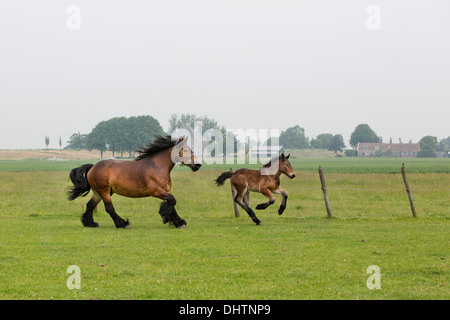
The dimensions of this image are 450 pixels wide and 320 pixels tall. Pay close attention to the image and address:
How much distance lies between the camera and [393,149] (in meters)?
185

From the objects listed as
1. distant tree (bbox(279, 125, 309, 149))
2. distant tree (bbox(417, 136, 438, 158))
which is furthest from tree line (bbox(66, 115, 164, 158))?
distant tree (bbox(417, 136, 438, 158))

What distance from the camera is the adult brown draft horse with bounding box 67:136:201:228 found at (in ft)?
45.8

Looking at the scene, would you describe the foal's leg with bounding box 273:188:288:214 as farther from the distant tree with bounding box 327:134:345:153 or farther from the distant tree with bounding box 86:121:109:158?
the distant tree with bounding box 327:134:345:153

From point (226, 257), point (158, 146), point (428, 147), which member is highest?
point (158, 146)

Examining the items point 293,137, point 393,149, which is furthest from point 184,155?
point 393,149

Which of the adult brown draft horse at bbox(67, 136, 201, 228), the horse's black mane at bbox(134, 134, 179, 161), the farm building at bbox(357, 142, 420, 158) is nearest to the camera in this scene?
the adult brown draft horse at bbox(67, 136, 201, 228)

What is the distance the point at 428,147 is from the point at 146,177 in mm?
188602

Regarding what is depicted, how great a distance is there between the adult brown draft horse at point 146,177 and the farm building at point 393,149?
176 metres

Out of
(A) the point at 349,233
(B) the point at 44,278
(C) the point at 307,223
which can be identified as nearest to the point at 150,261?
(B) the point at 44,278

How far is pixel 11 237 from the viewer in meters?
12.4

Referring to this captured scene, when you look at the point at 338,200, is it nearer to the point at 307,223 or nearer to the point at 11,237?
the point at 307,223

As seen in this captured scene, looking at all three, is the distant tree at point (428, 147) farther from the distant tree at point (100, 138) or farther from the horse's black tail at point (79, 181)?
the horse's black tail at point (79, 181)

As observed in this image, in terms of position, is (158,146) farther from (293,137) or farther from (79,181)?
(293,137)

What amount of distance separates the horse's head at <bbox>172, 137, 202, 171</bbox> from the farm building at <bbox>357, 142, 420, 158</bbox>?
175619 millimetres
